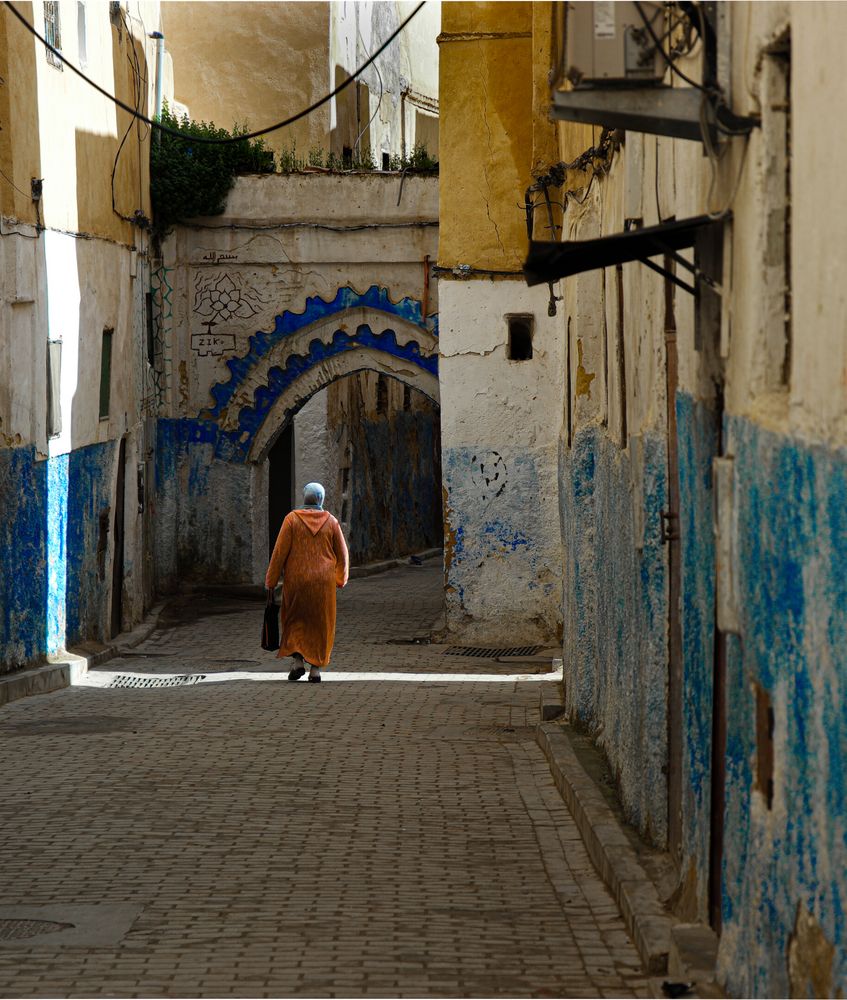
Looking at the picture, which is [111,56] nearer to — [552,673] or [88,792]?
[552,673]

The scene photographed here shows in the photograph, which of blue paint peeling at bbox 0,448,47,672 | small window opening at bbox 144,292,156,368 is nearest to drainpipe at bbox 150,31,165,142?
small window opening at bbox 144,292,156,368

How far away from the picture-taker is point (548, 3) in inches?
508

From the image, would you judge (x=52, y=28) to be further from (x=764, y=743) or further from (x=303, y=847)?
(x=764, y=743)

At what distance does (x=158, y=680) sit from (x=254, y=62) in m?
11.7

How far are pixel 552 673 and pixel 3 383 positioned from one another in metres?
4.99

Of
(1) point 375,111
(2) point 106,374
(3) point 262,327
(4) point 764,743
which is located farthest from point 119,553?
(4) point 764,743

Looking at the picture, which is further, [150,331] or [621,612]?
[150,331]

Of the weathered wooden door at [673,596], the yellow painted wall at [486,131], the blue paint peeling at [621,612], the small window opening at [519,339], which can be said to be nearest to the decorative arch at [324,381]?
the small window opening at [519,339]

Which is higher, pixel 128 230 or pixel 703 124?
pixel 128 230

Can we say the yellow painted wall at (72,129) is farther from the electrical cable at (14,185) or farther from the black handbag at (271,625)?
the black handbag at (271,625)

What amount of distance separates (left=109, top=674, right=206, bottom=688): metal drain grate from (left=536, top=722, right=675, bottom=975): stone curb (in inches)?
209

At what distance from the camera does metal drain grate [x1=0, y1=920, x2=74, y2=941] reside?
6.00 meters

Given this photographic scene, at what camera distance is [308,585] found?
13805 millimetres

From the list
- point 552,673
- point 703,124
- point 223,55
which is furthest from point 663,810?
point 223,55
